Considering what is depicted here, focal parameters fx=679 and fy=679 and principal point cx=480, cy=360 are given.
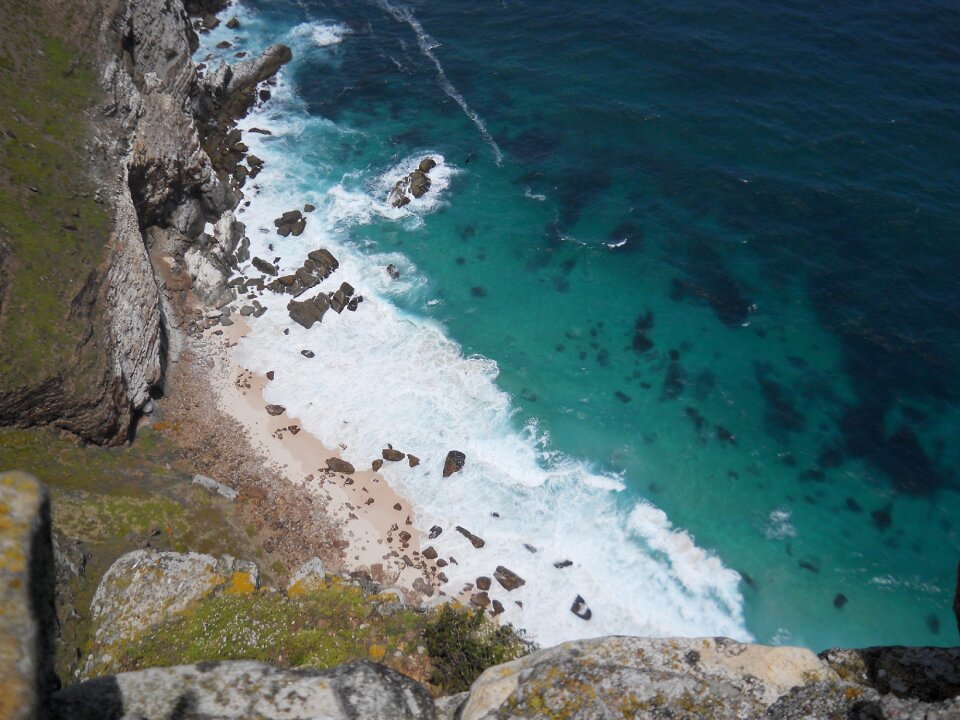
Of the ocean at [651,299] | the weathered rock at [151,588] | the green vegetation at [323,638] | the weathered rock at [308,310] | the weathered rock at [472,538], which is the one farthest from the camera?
the weathered rock at [308,310]

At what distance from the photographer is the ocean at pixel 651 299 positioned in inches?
1753

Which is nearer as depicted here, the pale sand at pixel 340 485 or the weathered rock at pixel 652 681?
the weathered rock at pixel 652 681

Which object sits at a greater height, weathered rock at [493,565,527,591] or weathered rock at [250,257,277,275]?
weathered rock at [250,257,277,275]

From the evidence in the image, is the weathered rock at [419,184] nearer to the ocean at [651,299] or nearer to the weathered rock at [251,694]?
the ocean at [651,299]

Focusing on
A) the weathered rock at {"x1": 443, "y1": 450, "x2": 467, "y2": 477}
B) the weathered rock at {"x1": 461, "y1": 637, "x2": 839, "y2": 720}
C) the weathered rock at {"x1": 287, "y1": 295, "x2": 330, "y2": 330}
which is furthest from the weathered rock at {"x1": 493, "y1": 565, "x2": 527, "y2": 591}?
the weathered rock at {"x1": 461, "y1": 637, "x2": 839, "y2": 720}

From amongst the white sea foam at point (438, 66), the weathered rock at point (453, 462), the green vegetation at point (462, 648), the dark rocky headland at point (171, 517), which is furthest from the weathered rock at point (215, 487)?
the white sea foam at point (438, 66)

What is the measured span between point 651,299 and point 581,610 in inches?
1115

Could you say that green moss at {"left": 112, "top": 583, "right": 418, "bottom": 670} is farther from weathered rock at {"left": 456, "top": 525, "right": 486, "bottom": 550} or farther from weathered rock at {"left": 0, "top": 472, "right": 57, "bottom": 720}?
weathered rock at {"left": 0, "top": 472, "right": 57, "bottom": 720}

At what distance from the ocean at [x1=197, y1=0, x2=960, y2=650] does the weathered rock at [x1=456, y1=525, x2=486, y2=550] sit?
24.9 inches

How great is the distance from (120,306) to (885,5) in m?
94.7

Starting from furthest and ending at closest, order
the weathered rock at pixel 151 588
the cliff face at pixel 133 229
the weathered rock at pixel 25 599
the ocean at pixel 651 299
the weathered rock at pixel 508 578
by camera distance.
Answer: the ocean at pixel 651 299 → the weathered rock at pixel 508 578 → the cliff face at pixel 133 229 → the weathered rock at pixel 151 588 → the weathered rock at pixel 25 599

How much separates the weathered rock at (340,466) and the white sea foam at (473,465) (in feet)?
3.05

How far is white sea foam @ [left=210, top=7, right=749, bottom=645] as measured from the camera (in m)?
42.0

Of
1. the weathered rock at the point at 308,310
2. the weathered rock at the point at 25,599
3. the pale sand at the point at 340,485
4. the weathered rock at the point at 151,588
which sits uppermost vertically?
the weathered rock at the point at 25,599
